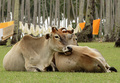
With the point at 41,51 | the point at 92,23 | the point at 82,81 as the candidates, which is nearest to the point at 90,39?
the point at 92,23

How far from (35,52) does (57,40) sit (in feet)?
2.70

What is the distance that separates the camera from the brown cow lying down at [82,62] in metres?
8.41

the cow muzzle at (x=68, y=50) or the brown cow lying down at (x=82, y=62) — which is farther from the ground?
the cow muzzle at (x=68, y=50)

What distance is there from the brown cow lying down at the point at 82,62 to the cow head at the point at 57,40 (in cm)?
26

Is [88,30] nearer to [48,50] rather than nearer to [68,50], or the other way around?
[48,50]

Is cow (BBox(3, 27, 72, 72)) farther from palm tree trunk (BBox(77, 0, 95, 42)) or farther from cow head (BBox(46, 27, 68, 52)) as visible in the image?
palm tree trunk (BBox(77, 0, 95, 42))

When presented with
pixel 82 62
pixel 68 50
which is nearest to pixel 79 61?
pixel 82 62

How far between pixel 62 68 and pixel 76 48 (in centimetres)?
69

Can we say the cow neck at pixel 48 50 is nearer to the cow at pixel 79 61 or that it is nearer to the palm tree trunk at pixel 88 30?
the cow at pixel 79 61

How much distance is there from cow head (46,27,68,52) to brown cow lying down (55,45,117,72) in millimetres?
262

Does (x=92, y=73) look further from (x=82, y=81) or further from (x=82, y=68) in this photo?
(x=82, y=81)

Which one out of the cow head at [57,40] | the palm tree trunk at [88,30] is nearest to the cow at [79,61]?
the cow head at [57,40]

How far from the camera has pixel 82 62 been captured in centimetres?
848

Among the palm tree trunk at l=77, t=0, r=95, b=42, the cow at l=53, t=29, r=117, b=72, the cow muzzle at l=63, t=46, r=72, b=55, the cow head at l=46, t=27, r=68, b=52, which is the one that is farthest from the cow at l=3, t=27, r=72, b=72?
the palm tree trunk at l=77, t=0, r=95, b=42
